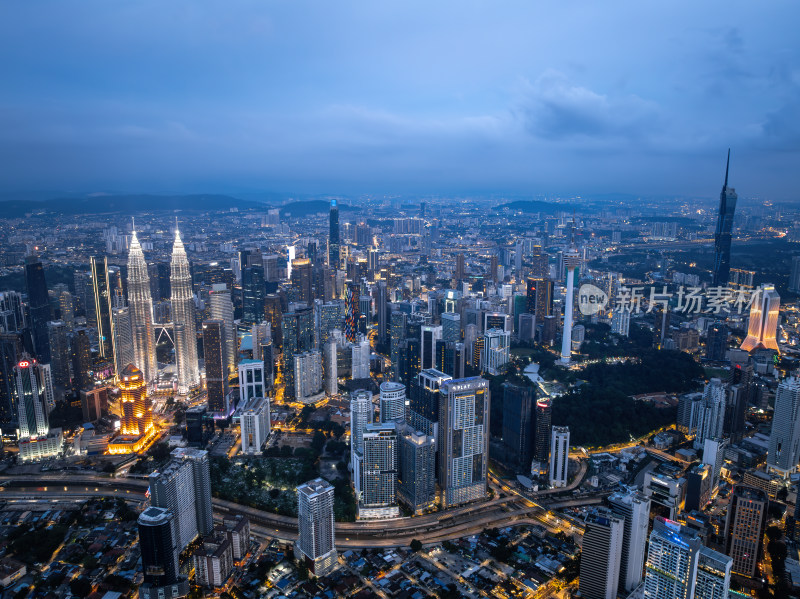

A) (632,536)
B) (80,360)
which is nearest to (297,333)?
(80,360)

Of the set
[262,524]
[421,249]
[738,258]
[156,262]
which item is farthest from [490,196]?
[262,524]

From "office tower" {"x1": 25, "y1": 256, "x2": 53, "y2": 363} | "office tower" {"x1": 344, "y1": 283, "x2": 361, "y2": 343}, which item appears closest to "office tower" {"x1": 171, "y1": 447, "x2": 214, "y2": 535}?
"office tower" {"x1": 25, "y1": 256, "x2": 53, "y2": 363}

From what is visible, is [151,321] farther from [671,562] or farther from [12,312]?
[671,562]

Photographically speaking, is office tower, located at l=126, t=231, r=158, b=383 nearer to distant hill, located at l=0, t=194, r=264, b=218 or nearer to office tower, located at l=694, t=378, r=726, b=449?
distant hill, located at l=0, t=194, r=264, b=218

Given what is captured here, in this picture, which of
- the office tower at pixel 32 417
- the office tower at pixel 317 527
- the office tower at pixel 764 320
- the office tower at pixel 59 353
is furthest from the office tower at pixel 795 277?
the office tower at pixel 59 353

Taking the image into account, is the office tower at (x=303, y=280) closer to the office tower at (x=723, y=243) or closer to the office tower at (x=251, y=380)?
the office tower at (x=251, y=380)

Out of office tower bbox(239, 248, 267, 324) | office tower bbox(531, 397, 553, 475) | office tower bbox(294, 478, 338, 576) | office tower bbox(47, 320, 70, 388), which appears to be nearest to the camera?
office tower bbox(294, 478, 338, 576)

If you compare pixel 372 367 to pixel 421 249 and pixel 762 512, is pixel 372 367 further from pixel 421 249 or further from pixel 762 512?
pixel 421 249
